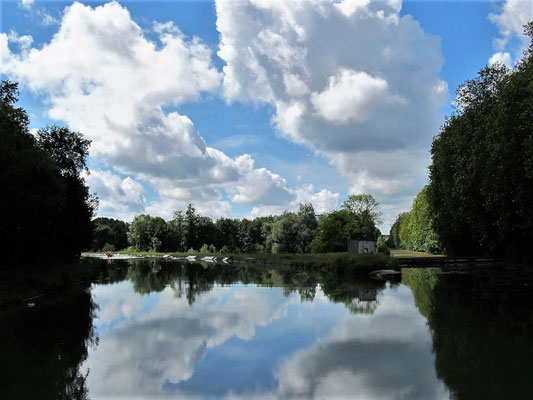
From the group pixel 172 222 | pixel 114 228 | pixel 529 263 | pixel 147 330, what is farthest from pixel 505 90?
pixel 114 228

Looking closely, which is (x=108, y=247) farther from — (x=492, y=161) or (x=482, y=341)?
(x=482, y=341)

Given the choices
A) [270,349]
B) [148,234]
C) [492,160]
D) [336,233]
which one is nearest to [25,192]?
[270,349]

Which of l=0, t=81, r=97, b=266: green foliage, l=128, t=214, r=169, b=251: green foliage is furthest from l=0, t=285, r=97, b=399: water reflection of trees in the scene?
l=128, t=214, r=169, b=251: green foliage

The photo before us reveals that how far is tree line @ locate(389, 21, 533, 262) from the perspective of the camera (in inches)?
950

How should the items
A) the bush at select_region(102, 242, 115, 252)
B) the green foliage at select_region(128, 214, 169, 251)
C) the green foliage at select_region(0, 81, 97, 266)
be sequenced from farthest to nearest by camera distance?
the bush at select_region(102, 242, 115, 252)
the green foliage at select_region(128, 214, 169, 251)
the green foliage at select_region(0, 81, 97, 266)

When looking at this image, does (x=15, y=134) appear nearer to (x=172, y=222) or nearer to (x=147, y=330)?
(x=147, y=330)

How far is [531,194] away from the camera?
78.9 feet

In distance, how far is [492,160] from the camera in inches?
1021

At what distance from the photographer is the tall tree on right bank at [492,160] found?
79.1 ft

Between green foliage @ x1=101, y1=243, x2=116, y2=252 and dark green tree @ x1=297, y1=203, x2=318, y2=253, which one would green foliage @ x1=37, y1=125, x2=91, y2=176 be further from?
green foliage @ x1=101, y1=243, x2=116, y2=252

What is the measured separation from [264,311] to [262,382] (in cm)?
960

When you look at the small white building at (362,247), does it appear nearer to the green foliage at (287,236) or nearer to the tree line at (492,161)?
the tree line at (492,161)

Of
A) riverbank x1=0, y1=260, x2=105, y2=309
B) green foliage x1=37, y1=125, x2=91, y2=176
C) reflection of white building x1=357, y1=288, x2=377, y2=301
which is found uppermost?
green foliage x1=37, y1=125, x2=91, y2=176

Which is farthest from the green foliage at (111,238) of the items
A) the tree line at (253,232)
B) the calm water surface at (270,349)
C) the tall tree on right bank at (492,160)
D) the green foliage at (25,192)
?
the calm water surface at (270,349)
